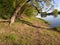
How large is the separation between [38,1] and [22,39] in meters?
5.11

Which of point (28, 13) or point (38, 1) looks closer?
point (38, 1)

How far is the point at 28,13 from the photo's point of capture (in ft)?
73.7

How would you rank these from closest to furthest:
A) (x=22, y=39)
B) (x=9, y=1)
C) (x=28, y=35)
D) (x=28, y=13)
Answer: (x=22, y=39) → (x=28, y=35) → (x=9, y=1) → (x=28, y=13)

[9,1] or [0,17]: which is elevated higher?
[9,1]

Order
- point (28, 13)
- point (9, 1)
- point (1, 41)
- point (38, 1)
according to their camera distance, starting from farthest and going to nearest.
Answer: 1. point (28, 13)
2. point (9, 1)
3. point (38, 1)
4. point (1, 41)

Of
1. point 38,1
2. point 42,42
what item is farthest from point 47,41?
point 38,1

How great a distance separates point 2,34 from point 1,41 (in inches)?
60.0

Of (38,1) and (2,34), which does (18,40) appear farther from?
(38,1)

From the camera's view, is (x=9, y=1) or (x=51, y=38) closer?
(x=51, y=38)

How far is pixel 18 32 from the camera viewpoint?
13703 millimetres

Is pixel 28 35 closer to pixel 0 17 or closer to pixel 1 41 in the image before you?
pixel 1 41

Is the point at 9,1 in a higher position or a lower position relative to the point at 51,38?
higher

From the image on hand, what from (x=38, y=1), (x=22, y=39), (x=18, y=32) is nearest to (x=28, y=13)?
(x=38, y=1)

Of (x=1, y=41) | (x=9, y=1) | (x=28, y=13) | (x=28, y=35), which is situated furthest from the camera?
(x=28, y=13)
